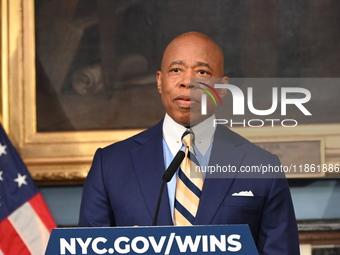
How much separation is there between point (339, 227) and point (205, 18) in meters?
1.74

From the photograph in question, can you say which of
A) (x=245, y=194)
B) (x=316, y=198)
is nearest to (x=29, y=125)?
(x=316, y=198)

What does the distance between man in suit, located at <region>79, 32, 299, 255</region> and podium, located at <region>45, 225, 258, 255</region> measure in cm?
62

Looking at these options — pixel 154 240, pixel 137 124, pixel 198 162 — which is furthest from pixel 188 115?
pixel 137 124

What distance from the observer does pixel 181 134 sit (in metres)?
3.01

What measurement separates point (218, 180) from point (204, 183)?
0.20 feet

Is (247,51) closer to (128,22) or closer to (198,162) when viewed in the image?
(128,22)

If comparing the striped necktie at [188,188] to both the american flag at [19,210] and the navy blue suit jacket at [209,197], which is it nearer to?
the navy blue suit jacket at [209,197]

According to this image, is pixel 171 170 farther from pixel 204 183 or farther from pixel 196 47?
pixel 196 47

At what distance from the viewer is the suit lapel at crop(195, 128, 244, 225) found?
113 inches

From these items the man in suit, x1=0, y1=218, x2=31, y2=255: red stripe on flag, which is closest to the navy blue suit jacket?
the man in suit

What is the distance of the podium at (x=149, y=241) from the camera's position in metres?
2.21

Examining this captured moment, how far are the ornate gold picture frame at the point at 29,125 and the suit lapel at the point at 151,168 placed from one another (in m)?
1.77

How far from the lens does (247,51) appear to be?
16.2 feet

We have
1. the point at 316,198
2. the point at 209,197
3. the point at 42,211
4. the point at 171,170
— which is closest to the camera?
the point at 171,170
